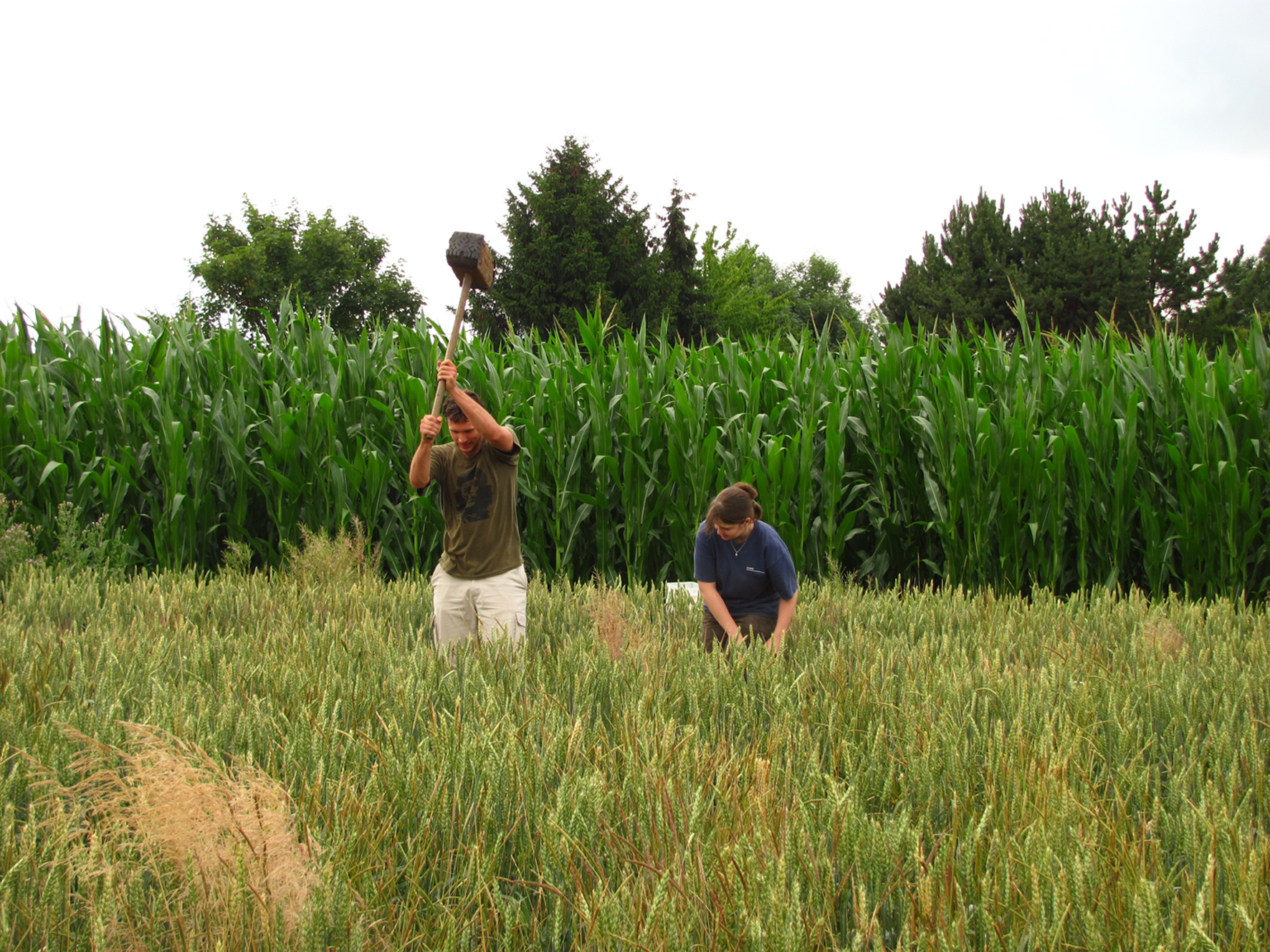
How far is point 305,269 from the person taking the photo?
35.8 meters

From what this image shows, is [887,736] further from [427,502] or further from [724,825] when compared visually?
[427,502]

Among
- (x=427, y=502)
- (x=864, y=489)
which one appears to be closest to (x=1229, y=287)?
(x=864, y=489)

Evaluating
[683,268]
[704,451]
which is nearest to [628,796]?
[704,451]

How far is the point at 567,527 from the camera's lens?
6.80 m

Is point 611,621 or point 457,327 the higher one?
point 457,327

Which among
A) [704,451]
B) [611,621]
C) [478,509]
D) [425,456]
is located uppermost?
[704,451]

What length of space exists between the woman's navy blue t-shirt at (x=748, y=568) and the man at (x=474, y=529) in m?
1.02

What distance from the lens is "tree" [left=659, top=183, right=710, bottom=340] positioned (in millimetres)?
32844

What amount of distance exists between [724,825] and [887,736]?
35.9 inches

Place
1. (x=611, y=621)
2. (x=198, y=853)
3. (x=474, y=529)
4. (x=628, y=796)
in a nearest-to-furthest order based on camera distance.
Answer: (x=198, y=853) < (x=628, y=796) < (x=611, y=621) < (x=474, y=529)

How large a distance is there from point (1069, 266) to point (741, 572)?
37.6 meters

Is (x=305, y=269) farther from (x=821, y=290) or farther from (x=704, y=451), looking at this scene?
(x=821, y=290)

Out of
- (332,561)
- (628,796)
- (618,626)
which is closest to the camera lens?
(628,796)

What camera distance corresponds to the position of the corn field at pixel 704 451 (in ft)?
20.6
